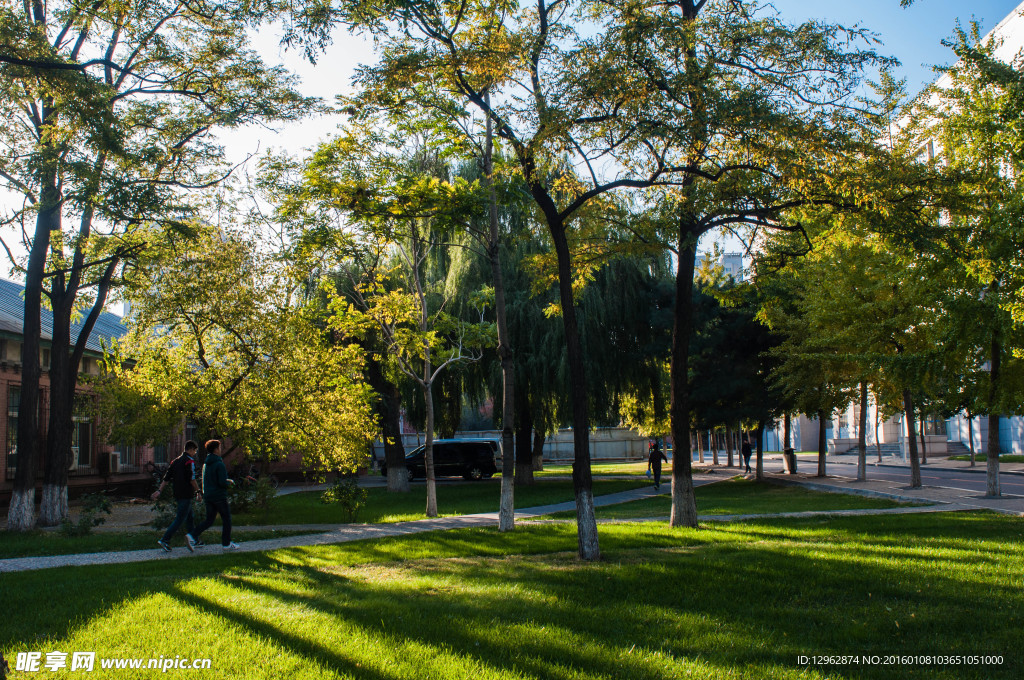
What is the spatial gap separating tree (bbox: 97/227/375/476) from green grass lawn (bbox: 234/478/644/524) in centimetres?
147

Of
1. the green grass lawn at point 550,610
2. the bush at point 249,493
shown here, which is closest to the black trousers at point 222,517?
the green grass lawn at point 550,610

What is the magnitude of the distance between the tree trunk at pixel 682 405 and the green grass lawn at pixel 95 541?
7.13 meters

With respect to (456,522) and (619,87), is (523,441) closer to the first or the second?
(456,522)

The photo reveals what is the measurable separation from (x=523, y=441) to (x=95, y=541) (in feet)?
51.2

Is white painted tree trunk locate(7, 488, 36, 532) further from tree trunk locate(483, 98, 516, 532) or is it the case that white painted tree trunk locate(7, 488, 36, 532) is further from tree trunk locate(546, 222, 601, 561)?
tree trunk locate(546, 222, 601, 561)

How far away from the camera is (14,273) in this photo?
16156mm

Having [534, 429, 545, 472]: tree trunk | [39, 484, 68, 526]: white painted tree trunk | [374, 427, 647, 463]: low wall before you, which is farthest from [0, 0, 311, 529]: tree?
[374, 427, 647, 463]: low wall

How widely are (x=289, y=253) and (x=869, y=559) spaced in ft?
42.0

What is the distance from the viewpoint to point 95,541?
40.7 feet

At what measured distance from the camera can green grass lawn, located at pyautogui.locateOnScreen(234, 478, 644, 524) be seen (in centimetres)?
1658

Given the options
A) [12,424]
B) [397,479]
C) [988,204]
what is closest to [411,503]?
[397,479]

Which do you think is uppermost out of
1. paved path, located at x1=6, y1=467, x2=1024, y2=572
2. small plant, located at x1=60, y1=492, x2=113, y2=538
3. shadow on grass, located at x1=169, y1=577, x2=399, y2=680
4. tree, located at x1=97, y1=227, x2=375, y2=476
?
tree, located at x1=97, y1=227, x2=375, y2=476

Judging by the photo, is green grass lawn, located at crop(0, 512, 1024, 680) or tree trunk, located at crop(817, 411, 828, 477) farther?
tree trunk, located at crop(817, 411, 828, 477)

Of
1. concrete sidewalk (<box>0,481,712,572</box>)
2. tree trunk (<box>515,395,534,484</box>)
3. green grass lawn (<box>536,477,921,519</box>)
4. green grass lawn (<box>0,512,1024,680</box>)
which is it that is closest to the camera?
green grass lawn (<box>0,512,1024,680</box>)
